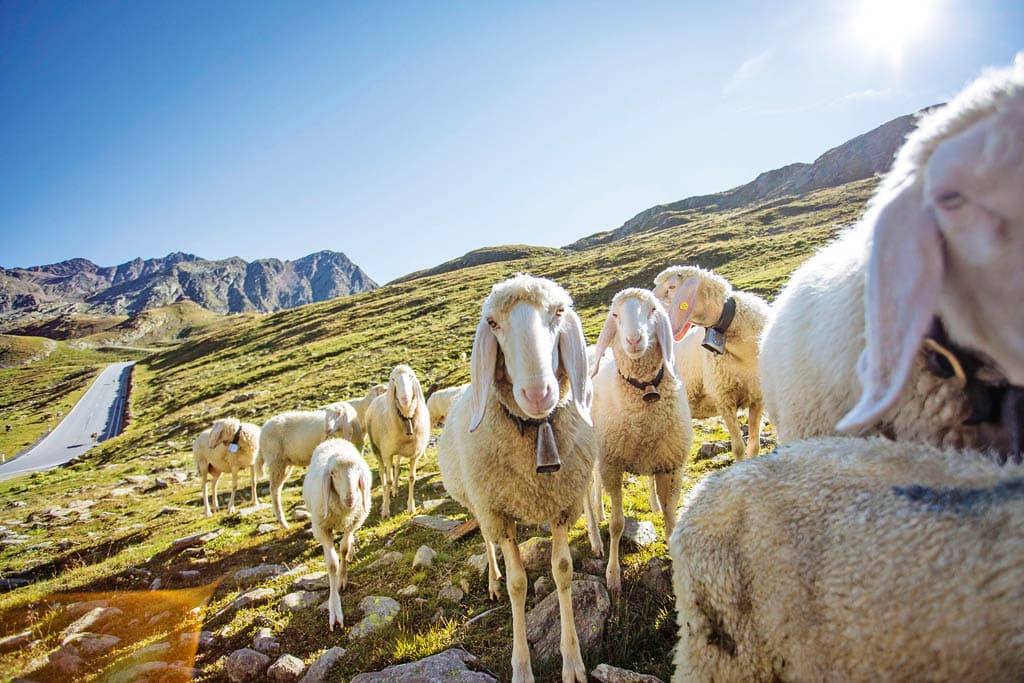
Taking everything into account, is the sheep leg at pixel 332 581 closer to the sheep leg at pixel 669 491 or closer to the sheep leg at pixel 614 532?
the sheep leg at pixel 614 532

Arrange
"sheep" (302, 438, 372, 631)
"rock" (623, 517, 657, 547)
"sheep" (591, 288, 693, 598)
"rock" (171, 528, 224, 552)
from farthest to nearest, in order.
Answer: "rock" (171, 528, 224, 552) → "sheep" (302, 438, 372, 631) → "rock" (623, 517, 657, 547) → "sheep" (591, 288, 693, 598)

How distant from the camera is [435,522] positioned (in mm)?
7879

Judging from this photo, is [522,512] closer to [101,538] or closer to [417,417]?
[417,417]

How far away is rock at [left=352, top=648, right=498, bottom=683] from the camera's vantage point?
3326 mm

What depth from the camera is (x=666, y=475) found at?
15.8 feet

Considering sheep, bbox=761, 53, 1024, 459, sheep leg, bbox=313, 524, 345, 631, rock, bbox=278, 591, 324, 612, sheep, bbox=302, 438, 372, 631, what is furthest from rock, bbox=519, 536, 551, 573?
sheep, bbox=761, 53, 1024, 459

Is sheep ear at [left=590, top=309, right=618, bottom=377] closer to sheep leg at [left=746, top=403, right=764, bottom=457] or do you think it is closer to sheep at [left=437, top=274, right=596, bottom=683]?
sheep at [left=437, top=274, right=596, bottom=683]

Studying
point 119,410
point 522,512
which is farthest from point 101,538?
point 119,410

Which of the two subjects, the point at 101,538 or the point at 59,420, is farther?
the point at 59,420

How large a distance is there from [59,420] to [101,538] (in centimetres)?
6335

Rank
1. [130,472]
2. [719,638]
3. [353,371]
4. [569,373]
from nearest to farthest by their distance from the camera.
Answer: [719,638], [569,373], [130,472], [353,371]

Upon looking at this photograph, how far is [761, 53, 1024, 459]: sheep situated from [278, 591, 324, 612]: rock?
274 inches

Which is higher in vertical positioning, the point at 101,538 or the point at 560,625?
the point at 560,625

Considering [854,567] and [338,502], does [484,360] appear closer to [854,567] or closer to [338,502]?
[854,567]
